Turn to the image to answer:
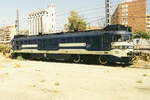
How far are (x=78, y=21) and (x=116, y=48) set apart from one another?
34.8 metres

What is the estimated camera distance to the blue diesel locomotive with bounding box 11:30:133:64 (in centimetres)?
1473

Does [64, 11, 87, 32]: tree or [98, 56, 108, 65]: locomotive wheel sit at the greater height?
[64, 11, 87, 32]: tree

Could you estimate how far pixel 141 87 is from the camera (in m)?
7.96

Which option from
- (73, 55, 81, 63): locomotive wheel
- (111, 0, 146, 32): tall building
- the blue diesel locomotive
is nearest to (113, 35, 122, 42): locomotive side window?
the blue diesel locomotive

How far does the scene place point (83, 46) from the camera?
55.3 ft

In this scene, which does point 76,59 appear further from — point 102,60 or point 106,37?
point 106,37

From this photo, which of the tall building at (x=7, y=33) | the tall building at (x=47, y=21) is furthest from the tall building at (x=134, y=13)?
the tall building at (x=7, y=33)

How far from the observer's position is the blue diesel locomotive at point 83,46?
14728 mm

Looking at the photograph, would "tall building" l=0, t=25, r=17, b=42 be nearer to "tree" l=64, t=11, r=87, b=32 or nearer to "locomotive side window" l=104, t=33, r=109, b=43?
"tree" l=64, t=11, r=87, b=32

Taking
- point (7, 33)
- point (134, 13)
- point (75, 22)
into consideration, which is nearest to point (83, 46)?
point (75, 22)

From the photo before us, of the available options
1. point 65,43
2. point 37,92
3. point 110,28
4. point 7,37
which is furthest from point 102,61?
point 7,37

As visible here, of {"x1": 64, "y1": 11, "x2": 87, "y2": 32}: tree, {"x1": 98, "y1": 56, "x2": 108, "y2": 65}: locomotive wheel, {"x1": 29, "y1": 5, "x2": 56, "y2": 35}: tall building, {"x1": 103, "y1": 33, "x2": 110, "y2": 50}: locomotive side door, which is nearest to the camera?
{"x1": 103, "y1": 33, "x2": 110, "y2": 50}: locomotive side door

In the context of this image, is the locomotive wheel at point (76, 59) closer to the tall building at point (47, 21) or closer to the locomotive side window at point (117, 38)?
the locomotive side window at point (117, 38)

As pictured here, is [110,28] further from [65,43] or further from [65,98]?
[65,98]
